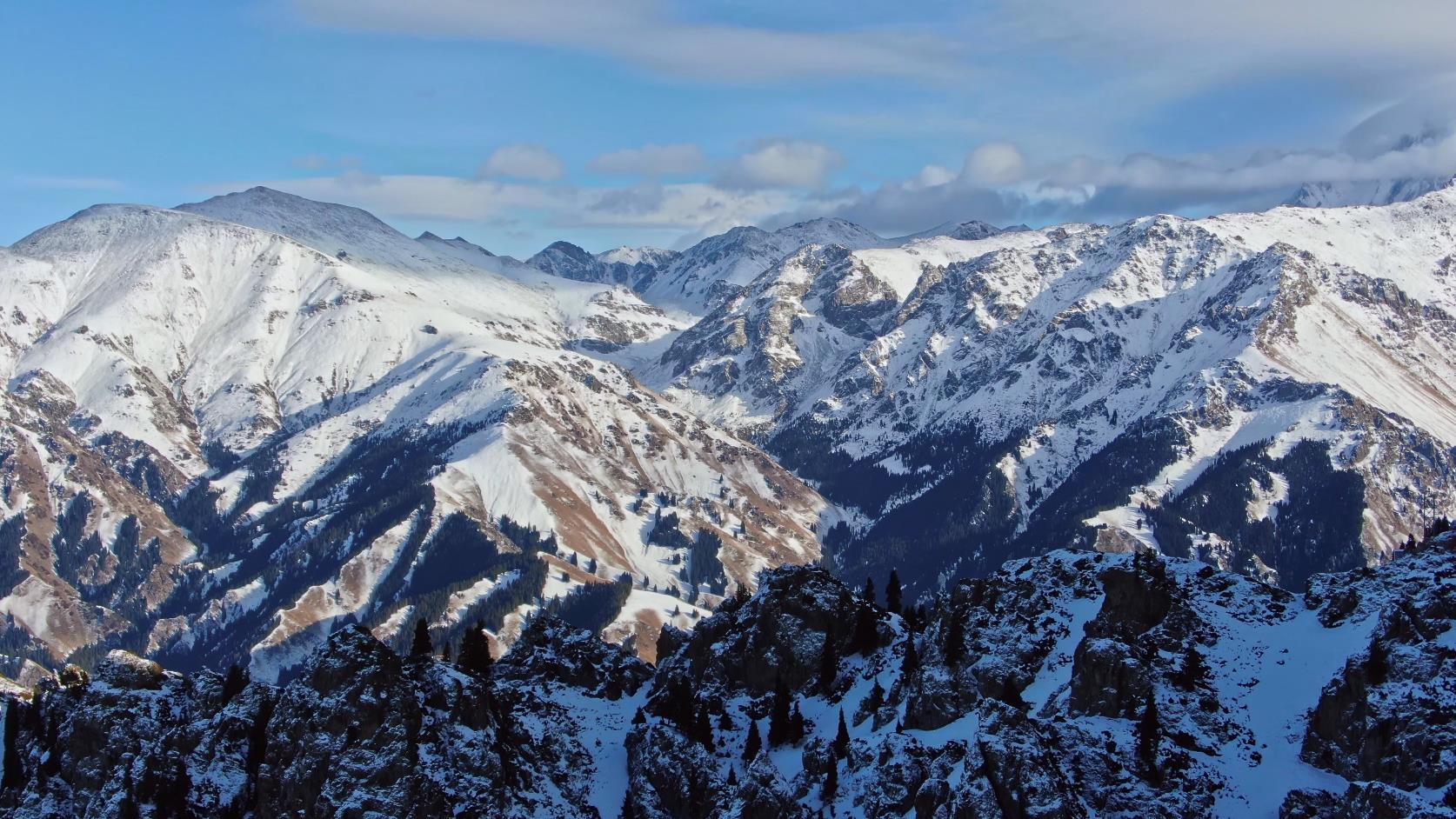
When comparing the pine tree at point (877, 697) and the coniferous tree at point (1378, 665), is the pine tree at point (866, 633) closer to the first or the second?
the pine tree at point (877, 697)

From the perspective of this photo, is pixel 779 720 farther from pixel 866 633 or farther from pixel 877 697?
pixel 866 633

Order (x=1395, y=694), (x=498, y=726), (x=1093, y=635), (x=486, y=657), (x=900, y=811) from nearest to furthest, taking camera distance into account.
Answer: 1. (x=1395, y=694)
2. (x=900, y=811)
3. (x=1093, y=635)
4. (x=498, y=726)
5. (x=486, y=657)

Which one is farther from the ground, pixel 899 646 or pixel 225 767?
pixel 899 646

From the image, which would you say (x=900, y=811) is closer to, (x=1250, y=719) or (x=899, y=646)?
(x=1250, y=719)

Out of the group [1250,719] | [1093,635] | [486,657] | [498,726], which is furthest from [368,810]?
[1250,719]

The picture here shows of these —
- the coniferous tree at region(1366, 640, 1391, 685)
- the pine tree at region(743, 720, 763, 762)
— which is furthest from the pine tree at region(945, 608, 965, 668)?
the coniferous tree at region(1366, 640, 1391, 685)
